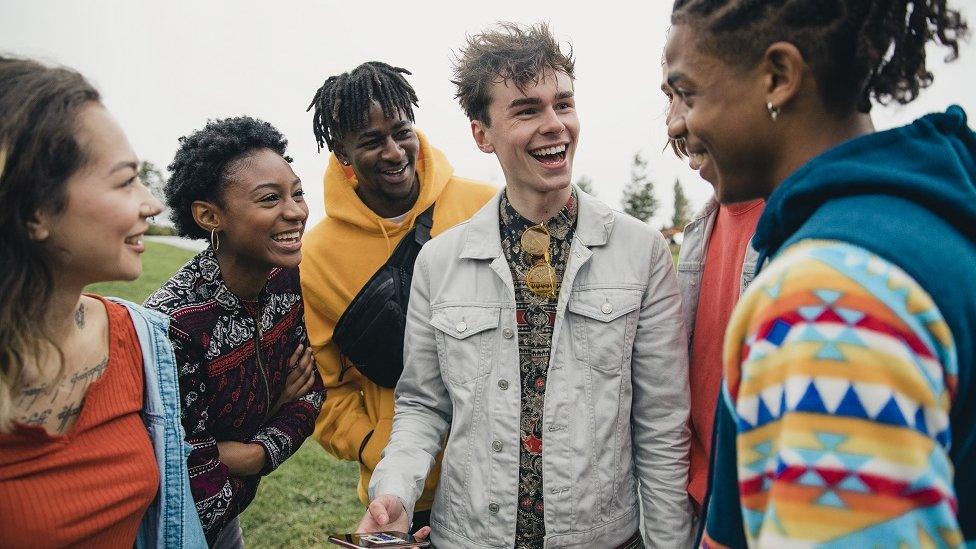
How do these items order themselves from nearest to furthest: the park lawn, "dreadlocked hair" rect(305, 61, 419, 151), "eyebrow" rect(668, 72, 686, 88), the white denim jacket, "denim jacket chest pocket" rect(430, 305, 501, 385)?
1. "eyebrow" rect(668, 72, 686, 88)
2. the white denim jacket
3. "denim jacket chest pocket" rect(430, 305, 501, 385)
4. "dreadlocked hair" rect(305, 61, 419, 151)
5. the park lawn

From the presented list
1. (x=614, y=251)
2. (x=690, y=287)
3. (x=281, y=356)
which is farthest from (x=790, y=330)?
(x=281, y=356)

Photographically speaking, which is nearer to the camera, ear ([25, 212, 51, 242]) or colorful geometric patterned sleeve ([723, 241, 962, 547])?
colorful geometric patterned sleeve ([723, 241, 962, 547])

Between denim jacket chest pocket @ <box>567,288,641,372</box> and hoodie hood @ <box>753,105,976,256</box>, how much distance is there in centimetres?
106

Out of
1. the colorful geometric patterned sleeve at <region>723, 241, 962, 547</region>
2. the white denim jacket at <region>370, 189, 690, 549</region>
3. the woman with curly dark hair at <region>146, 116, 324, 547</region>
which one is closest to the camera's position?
the colorful geometric patterned sleeve at <region>723, 241, 962, 547</region>

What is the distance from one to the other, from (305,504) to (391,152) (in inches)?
128

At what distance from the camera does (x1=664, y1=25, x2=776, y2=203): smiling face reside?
47.9 inches

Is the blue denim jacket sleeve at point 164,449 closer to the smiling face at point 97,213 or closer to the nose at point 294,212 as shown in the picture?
the smiling face at point 97,213

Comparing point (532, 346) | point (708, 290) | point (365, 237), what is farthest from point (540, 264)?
point (365, 237)

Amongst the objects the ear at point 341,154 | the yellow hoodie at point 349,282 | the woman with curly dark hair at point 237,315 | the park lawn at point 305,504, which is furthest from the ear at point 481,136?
the park lawn at point 305,504

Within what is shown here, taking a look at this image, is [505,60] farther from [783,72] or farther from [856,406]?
[856,406]

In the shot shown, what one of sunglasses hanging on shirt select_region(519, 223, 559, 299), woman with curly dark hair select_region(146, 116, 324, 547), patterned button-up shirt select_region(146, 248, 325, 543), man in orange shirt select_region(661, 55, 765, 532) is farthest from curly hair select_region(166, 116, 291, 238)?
man in orange shirt select_region(661, 55, 765, 532)

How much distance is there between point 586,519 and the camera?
2139mm

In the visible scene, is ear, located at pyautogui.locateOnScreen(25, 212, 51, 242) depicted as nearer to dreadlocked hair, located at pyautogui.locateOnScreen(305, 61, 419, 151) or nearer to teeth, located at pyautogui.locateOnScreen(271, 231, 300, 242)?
teeth, located at pyautogui.locateOnScreen(271, 231, 300, 242)

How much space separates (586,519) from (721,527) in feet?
3.42
